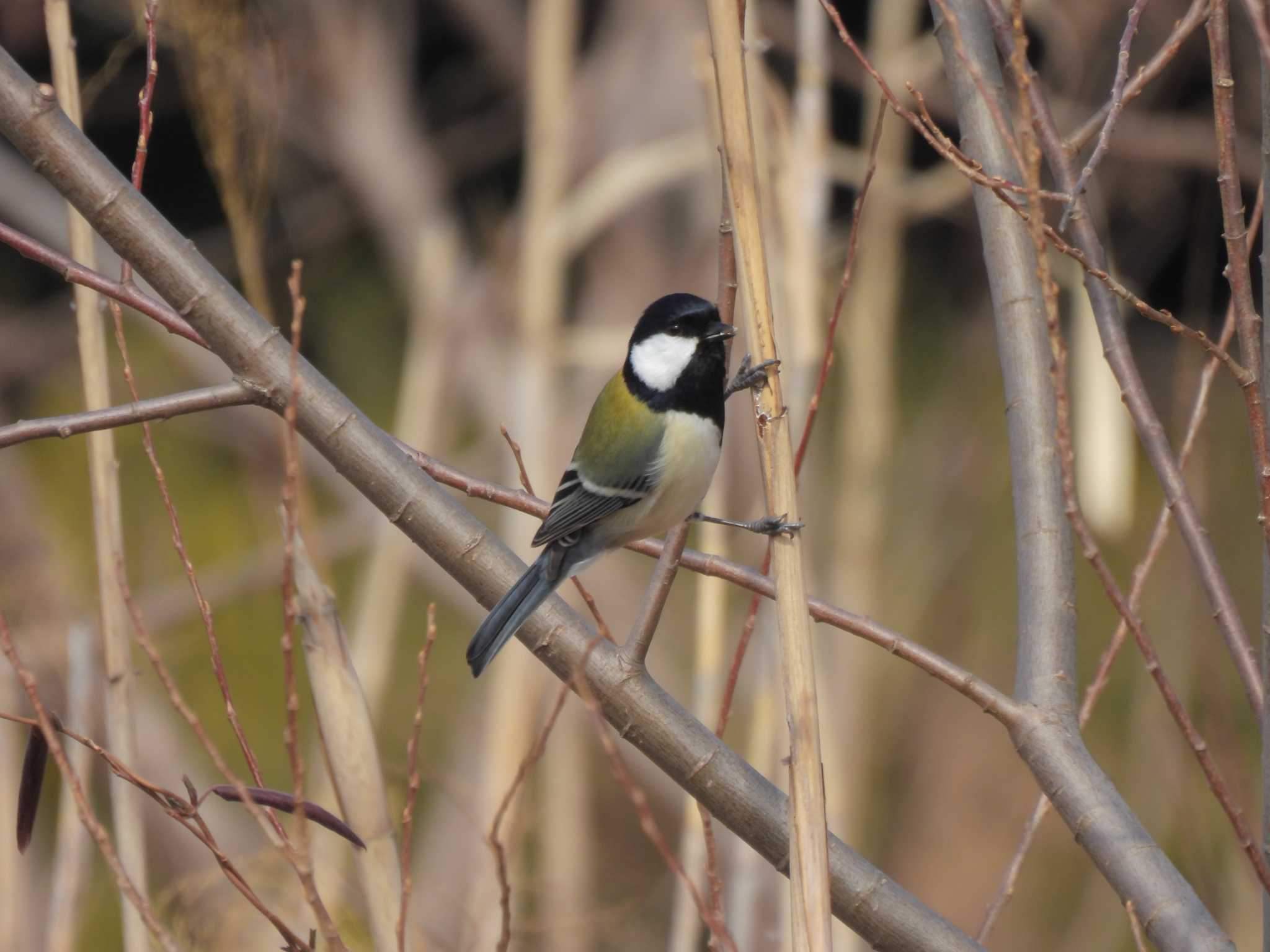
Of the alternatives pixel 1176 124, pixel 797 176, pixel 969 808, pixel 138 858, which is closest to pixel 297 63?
pixel 797 176

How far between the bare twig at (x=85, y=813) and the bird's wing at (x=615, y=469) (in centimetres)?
72

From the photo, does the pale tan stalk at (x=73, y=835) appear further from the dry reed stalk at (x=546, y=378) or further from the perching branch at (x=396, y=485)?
the dry reed stalk at (x=546, y=378)

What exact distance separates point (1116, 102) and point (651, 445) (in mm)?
725

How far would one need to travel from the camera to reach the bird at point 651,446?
1431mm

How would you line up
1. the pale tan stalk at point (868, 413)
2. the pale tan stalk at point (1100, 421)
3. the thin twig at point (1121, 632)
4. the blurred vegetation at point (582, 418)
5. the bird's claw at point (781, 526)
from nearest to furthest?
the bird's claw at point (781, 526) < the thin twig at point (1121, 632) < the pale tan stalk at point (1100, 421) < the pale tan stalk at point (868, 413) < the blurred vegetation at point (582, 418)

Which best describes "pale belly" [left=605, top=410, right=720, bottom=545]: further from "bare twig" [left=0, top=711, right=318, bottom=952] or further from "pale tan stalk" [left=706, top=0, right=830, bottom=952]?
"bare twig" [left=0, top=711, right=318, bottom=952]

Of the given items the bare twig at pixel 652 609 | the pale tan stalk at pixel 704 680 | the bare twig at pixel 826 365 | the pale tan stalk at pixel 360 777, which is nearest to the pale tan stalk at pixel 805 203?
the pale tan stalk at pixel 704 680

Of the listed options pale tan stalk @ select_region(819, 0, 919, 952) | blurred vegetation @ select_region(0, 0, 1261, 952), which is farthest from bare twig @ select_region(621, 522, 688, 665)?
blurred vegetation @ select_region(0, 0, 1261, 952)

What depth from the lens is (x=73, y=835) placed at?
138cm

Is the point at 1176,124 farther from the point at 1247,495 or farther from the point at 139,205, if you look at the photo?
the point at 139,205

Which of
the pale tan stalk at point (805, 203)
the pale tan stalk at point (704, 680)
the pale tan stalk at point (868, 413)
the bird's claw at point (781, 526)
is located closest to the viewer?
the bird's claw at point (781, 526)

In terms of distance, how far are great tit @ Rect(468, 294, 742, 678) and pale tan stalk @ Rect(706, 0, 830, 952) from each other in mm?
473

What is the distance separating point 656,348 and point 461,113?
8.51 feet

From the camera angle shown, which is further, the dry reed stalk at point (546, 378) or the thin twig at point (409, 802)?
the dry reed stalk at point (546, 378)
